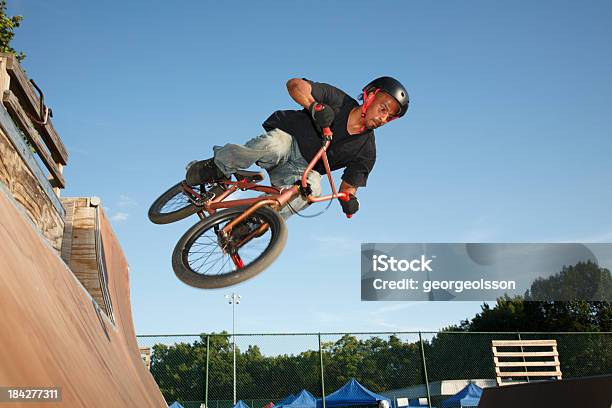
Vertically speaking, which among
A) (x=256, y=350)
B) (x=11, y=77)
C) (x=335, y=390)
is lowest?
(x=335, y=390)

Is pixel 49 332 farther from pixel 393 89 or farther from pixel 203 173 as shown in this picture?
pixel 393 89

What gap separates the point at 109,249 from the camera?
4.87m

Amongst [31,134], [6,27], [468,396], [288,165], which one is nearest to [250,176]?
[288,165]

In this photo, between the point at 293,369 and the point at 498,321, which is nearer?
the point at 293,369

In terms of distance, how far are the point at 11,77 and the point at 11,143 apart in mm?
741

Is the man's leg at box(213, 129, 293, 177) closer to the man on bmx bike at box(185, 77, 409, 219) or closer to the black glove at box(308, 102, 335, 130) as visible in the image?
the man on bmx bike at box(185, 77, 409, 219)

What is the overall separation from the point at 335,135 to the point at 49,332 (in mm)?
3635

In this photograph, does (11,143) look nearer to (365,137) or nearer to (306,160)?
(306,160)

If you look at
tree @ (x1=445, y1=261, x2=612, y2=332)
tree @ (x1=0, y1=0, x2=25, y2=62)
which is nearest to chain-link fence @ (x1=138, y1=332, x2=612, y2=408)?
tree @ (x1=0, y1=0, x2=25, y2=62)

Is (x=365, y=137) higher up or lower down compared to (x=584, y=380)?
higher up

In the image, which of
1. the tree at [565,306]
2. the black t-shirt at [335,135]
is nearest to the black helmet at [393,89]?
the black t-shirt at [335,135]

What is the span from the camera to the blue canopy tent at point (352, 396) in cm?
1919

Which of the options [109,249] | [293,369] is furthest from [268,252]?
[293,369]

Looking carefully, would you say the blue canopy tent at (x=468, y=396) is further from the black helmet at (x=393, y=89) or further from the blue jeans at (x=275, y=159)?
the black helmet at (x=393, y=89)
